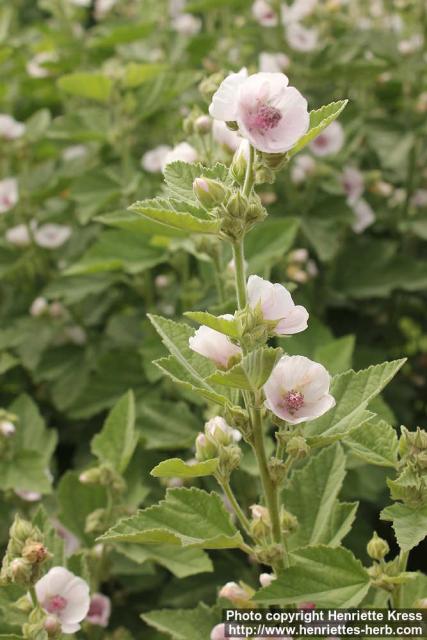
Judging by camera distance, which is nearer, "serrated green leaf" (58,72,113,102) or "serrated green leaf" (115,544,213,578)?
"serrated green leaf" (115,544,213,578)

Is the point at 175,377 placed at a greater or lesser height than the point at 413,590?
greater

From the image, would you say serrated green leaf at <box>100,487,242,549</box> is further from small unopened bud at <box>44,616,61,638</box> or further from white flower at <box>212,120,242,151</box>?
white flower at <box>212,120,242,151</box>

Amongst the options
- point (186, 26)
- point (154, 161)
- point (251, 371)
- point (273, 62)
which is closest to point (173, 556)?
point (251, 371)

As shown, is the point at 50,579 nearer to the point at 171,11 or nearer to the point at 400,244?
the point at 400,244

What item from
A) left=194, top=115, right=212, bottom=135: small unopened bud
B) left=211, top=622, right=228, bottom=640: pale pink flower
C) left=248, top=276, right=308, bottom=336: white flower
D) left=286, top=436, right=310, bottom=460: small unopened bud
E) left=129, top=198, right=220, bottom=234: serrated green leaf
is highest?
left=129, top=198, right=220, bottom=234: serrated green leaf

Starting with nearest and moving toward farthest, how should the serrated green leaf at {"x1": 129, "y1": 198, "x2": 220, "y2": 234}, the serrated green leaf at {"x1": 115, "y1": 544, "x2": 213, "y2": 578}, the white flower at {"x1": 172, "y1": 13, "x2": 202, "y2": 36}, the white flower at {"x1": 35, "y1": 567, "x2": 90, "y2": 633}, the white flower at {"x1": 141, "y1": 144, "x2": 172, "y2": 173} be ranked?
the serrated green leaf at {"x1": 129, "y1": 198, "x2": 220, "y2": 234} → the white flower at {"x1": 35, "y1": 567, "x2": 90, "y2": 633} → the serrated green leaf at {"x1": 115, "y1": 544, "x2": 213, "y2": 578} → the white flower at {"x1": 141, "y1": 144, "x2": 172, "y2": 173} → the white flower at {"x1": 172, "y1": 13, "x2": 202, "y2": 36}

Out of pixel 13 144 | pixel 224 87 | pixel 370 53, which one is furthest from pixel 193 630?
pixel 370 53

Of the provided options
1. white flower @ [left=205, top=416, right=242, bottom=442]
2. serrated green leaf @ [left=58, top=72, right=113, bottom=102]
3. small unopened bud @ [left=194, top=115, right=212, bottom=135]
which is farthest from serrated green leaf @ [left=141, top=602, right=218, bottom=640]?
serrated green leaf @ [left=58, top=72, right=113, bottom=102]
